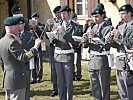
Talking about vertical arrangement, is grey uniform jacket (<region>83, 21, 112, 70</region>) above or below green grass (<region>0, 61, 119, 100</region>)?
above

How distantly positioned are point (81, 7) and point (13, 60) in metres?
9.84

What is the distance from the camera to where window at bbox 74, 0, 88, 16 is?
1554 centimetres

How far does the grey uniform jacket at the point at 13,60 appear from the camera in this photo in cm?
606

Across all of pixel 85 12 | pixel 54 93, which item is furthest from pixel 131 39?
pixel 85 12

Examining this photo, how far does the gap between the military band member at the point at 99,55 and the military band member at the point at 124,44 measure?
0.37m

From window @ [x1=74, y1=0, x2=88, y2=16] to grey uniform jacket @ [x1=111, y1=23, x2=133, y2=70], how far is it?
8.56 m

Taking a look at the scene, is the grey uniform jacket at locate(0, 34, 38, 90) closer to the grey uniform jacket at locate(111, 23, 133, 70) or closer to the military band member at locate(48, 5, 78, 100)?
the grey uniform jacket at locate(111, 23, 133, 70)

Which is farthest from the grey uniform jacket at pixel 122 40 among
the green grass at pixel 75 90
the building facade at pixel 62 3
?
the building facade at pixel 62 3

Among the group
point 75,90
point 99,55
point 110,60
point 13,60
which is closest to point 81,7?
point 75,90

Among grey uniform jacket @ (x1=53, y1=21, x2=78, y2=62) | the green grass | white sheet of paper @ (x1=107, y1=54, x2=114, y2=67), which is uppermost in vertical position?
grey uniform jacket @ (x1=53, y1=21, x2=78, y2=62)

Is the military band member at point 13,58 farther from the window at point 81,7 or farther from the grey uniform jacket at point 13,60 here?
the window at point 81,7

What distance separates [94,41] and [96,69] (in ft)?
1.94

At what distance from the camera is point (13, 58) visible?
6152mm

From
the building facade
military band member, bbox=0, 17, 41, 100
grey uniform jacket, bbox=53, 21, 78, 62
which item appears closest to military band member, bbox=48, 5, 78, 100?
grey uniform jacket, bbox=53, 21, 78, 62
